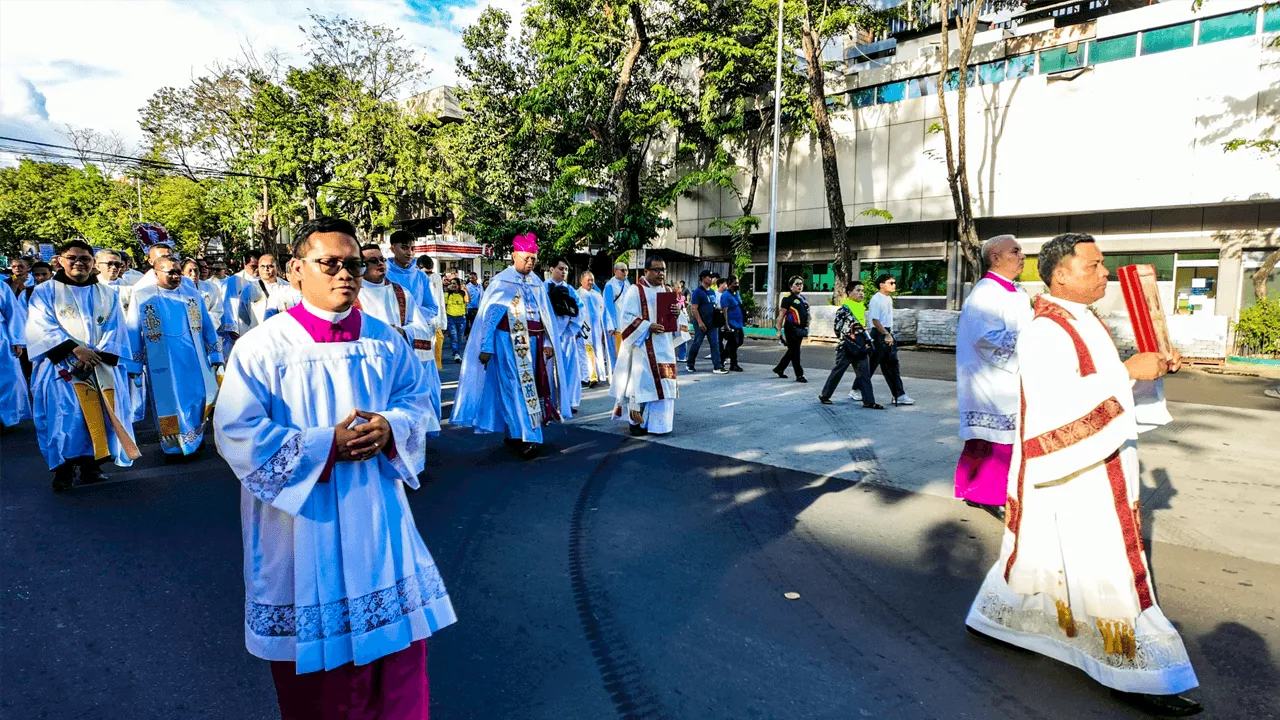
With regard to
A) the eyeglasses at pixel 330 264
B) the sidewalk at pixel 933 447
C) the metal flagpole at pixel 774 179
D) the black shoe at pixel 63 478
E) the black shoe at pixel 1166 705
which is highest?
the metal flagpole at pixel 774 179

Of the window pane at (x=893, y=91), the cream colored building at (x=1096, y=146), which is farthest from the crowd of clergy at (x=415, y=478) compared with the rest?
the window pane at (x=893, y=91)

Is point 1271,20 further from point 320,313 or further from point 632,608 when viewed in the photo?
point 320,313

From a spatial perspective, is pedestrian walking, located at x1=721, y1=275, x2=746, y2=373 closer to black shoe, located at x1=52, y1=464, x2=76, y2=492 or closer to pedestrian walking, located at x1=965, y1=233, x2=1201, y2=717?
black shoe, located at x1=52, y1=464, x2=76, y2=492

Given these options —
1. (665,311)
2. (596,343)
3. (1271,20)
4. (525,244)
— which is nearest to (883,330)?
(665,311)

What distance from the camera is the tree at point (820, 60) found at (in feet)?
68.8

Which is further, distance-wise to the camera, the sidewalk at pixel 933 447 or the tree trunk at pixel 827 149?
the tree trunk at pixel 827 149

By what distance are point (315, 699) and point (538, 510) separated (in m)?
3.05

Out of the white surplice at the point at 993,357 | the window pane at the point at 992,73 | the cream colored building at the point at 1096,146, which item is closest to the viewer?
the white surplice at the point at 993,357

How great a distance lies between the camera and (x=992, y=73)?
69.3ft

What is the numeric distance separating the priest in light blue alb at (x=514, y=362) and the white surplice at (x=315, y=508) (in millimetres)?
4597

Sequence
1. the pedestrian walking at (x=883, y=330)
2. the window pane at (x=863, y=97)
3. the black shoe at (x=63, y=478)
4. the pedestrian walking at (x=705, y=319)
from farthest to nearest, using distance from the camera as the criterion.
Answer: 1. the window pane at (x=863, y=97)
2. the pedestrian walking at (x=705, y=319)
3. the pedestrian walking at (x=883, y=330)
4. the black shoe at (x=63, y=478)

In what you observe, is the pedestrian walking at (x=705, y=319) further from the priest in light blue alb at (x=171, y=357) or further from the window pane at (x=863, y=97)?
the window pane at (x=863, y=97)

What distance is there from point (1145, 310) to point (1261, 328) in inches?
605

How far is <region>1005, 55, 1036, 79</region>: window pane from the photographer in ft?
66.1
